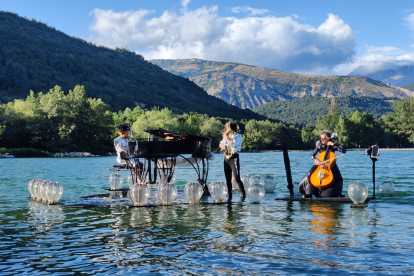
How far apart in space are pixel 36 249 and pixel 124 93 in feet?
542

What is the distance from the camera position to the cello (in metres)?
11.1

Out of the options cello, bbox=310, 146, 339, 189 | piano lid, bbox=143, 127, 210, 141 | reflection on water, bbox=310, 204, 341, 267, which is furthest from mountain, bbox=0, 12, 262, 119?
reflection on water, bbox=310, 204, 341, 267

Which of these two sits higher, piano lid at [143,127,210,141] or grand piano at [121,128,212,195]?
piano lid at [143,127,210,141]

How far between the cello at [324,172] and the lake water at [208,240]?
87 cm

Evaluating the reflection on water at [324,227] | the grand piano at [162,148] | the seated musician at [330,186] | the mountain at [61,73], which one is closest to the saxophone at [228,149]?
the grand piano at [162,148]

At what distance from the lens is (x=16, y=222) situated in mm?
8680

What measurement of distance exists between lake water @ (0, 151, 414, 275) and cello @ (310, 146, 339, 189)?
0.87m

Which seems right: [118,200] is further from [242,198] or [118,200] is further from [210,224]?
[210,224]

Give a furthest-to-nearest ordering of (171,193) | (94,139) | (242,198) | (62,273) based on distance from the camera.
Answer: (94,139) → (242,198) → (171,193) → (62,273)

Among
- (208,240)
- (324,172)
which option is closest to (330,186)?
(324,172)

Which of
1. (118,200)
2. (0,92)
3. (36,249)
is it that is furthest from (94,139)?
(36,249)

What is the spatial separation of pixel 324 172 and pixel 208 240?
5.31 m

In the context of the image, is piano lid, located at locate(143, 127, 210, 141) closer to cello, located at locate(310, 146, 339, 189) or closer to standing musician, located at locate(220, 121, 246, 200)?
standing musician, located at locate(220, 121, 246, 200)

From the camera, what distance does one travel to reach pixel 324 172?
36.9 ft
